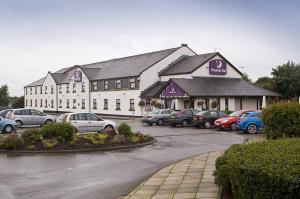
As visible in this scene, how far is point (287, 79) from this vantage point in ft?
191

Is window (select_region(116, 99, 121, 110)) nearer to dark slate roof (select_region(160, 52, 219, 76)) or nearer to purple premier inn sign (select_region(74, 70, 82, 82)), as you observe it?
dark slate roof (select_region(160, 52, 219, 76))

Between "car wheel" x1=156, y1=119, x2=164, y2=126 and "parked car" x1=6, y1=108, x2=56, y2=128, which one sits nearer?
"parked car" x1=6, y1=108, x2=56, y2=128

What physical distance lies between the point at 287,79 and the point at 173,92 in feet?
58.9

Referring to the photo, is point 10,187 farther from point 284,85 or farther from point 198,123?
point 284,85

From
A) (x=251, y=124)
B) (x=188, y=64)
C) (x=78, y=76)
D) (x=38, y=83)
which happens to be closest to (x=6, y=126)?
(x=251, y=124)

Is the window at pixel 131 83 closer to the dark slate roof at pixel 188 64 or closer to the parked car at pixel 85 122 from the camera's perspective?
the dark slate roof at pixel 188 64

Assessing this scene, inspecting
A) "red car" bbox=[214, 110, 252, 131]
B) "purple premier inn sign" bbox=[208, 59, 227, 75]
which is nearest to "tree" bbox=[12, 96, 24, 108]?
"purple premier inn sign" bbox=[208, 59, 227, 75]

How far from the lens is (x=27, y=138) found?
766 inches

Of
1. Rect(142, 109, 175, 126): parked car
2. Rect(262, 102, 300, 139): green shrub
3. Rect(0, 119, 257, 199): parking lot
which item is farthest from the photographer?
Rect(142, 109, 175, 126): parked car

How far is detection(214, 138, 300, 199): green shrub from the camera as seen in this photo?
5.53 m

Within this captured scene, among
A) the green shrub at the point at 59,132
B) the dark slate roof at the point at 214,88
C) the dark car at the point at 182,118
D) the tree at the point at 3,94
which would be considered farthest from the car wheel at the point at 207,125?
the tree at the point at 3,94

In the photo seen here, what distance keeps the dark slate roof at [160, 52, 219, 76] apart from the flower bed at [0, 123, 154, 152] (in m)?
32.3

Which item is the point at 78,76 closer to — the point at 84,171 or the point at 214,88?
the point at 214,88

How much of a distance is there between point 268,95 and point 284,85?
8790 millimetres
